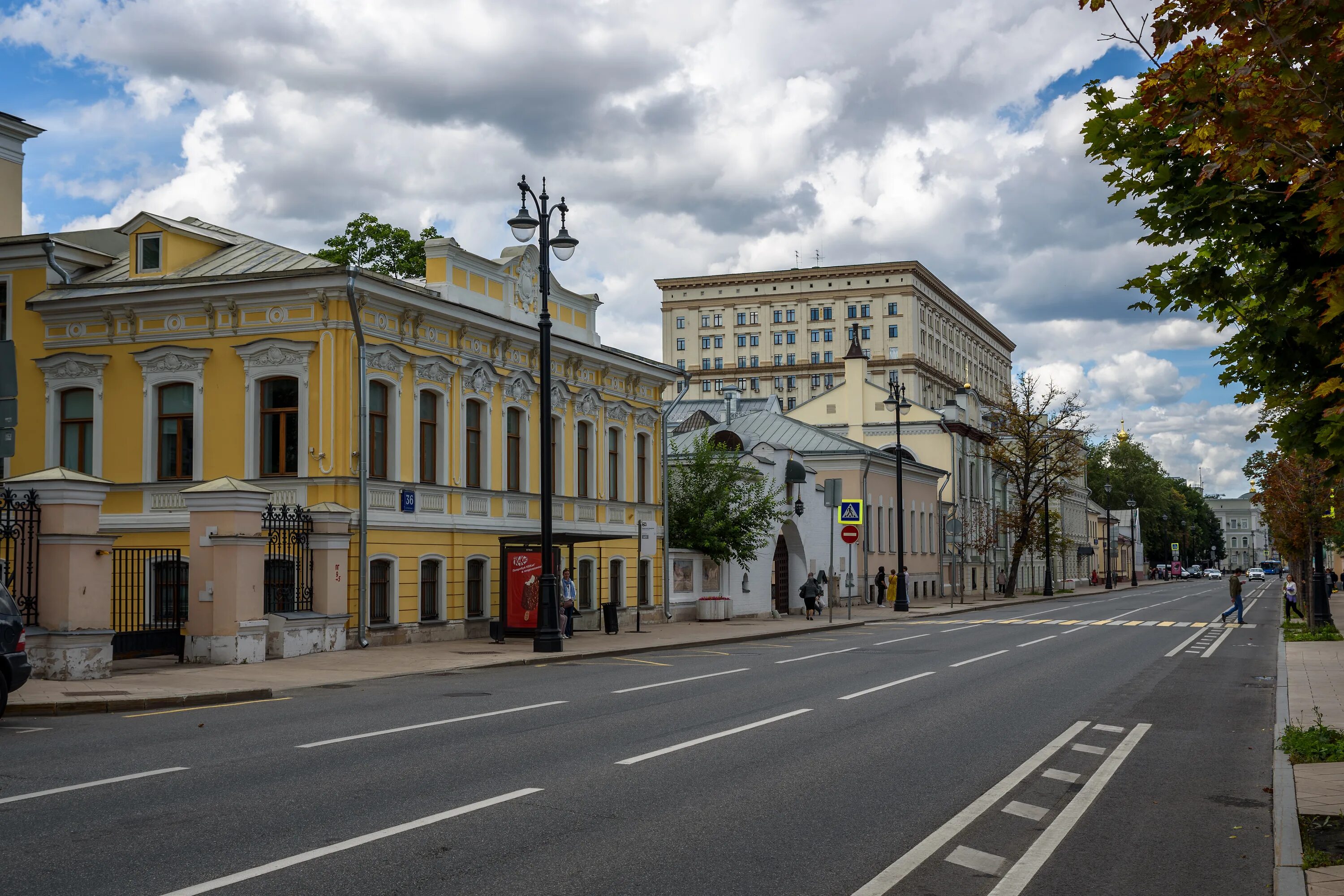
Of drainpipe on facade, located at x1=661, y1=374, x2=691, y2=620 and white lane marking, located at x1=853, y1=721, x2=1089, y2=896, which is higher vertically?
drainpipe on facade, located at x1=661, y1=374, x2=691, y2=620

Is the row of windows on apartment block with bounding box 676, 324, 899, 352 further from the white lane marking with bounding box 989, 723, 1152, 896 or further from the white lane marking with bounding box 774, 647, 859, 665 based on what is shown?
the white lane marking with bounding box 989, 723, 1152, 896

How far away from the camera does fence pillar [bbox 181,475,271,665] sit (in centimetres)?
2116

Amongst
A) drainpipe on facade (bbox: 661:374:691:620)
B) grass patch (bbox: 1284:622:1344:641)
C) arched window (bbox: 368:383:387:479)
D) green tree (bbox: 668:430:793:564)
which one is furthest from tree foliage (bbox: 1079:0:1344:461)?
green tree (bbox: 668:430:793:564)

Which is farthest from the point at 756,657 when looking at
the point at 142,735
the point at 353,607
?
the point at 142,735

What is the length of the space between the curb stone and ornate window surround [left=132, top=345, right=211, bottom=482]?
2193 centimetres

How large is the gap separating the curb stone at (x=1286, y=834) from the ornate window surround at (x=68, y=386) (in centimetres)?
2443

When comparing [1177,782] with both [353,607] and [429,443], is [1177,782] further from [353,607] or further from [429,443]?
[429,443]

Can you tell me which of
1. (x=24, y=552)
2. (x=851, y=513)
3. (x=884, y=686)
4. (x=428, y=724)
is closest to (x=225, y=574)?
(x=24, y=552)

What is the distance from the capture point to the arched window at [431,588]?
2838cm

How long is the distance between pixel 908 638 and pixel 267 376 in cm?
1641

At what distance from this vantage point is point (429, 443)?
95.5 feet

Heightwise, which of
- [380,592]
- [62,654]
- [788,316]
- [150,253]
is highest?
[788,316]

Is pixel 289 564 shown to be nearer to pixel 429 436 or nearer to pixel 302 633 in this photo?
pixel 302 633

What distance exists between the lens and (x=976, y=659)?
23.9 m
